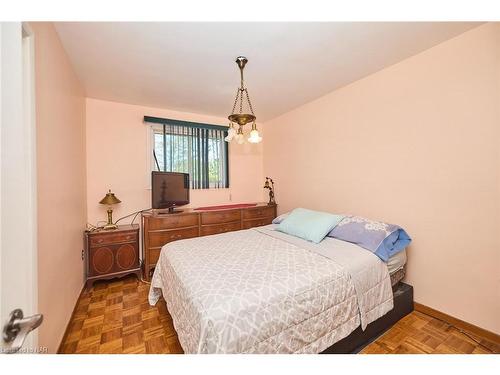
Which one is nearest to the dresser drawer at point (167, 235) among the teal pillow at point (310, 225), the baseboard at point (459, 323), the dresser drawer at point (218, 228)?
the dresser drawer at point (218, 228)

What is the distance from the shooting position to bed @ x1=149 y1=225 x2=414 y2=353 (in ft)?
3.66

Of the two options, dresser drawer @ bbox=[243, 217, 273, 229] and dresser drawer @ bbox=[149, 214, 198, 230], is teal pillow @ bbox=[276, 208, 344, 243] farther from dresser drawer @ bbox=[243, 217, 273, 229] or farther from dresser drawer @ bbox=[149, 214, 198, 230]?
dresser drawer @ bbox=[149, 214, 198, 230]

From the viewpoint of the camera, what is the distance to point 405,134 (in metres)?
2.15

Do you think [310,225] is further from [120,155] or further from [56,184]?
[120,155]

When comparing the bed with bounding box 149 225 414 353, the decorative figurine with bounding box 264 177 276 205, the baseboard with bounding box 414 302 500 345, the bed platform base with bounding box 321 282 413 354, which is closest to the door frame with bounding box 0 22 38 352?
the bed with bounding box 149 225 414 353

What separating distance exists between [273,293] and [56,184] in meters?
1.79

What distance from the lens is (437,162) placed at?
6.39 ft

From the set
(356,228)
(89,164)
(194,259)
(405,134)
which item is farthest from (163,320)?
(405,134)

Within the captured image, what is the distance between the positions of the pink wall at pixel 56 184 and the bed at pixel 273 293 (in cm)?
75

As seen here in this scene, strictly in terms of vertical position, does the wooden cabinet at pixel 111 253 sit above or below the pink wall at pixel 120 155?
below

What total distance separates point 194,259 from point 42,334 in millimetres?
990

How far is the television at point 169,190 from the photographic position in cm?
298

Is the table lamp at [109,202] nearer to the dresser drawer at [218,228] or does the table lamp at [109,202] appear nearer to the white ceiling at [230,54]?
the dresser drawer at [218,228]

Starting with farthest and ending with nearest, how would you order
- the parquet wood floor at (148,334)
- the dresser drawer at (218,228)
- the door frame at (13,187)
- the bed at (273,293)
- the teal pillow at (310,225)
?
the dresser drawer at (218,228), the teal pillow at (310,225), the parquet wood floor at (148,334), the bed at (273,293), the door frame at (13,187)
